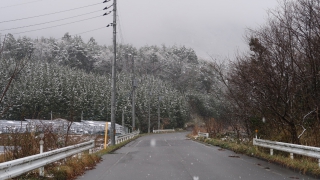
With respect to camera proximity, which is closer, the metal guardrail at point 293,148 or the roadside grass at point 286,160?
the roadside grass at point 286,160

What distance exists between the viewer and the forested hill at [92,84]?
51.0 meters

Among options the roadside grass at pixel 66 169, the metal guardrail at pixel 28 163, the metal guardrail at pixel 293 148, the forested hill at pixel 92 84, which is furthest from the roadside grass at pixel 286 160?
the forested hill at pixel 92 84

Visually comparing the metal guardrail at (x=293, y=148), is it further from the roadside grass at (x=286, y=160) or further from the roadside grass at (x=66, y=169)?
the roadside grass at (x=66, y=169)

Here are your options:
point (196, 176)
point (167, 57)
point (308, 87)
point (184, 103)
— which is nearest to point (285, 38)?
point (308, 87)

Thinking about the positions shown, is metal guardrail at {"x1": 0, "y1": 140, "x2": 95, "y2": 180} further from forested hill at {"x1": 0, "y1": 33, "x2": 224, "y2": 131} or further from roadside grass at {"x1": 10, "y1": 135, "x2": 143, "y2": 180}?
forested hill at {"x1": 0, "y1": 33, "x2": 224, "y2": 131}

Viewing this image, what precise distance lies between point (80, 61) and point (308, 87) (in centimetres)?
11390

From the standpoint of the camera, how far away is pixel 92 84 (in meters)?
76.5

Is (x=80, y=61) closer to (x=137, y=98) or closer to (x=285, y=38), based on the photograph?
(x=137, y=98)

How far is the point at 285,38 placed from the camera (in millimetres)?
15523

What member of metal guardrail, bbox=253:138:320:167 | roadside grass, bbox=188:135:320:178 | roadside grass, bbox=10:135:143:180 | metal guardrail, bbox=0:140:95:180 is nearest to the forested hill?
metal guardrail, bbox=0:140:95:180

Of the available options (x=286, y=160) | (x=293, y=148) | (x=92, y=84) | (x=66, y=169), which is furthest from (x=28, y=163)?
(x=92, y=84)

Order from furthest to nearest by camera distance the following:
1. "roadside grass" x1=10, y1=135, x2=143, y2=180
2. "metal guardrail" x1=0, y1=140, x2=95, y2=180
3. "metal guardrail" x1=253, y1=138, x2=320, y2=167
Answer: "metal guardrail" x1=253, y1=138, x2=320, y2=167
"roadside grass" x1=10, y1=135, x2=143, y2=180
"metal guardrail" x1=0, y1=140, x2=95, y2=180

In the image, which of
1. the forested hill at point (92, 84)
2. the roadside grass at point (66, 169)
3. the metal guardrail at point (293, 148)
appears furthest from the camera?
the forested hill at point (92, 84)

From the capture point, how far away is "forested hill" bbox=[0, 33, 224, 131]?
51.0 m
